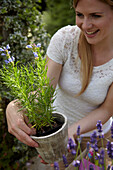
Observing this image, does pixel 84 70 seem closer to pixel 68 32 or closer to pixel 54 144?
pixel 68 32

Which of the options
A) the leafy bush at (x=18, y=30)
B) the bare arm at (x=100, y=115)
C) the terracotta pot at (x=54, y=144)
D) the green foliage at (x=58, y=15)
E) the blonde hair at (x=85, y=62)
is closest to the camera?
the terracotta pot at (x=54, y=144)

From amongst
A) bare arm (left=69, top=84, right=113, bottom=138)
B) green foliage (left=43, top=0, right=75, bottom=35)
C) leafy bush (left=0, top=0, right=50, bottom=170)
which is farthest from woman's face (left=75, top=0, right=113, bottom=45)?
green foliage (left=43, top=0, right=75, bottom=35)

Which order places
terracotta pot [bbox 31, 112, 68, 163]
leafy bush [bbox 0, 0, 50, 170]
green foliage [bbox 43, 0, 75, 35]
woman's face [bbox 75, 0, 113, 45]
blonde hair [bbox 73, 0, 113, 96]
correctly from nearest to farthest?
terracotta pot [bbox 31, 112, 68, 163] < woman's face [bbox 75, 0, 113, 45] < blonde hair [bbox 73, 0, 113, 96] < leafy bush [bbox 0, 0, 50, 170] < green foliage [bbox 43, 0, 75, 35]

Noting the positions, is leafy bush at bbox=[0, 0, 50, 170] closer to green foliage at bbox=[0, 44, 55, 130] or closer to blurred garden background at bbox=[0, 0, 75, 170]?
blurred garden background at bbox=[0, 0, 75, 170]

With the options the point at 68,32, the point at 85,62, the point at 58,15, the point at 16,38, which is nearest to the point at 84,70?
the point at 85,62

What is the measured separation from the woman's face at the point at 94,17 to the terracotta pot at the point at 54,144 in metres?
0.55

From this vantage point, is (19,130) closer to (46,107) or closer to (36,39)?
(46,107)

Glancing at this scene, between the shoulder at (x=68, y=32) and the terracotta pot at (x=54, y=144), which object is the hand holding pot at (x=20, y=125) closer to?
the terracotta pot at (x=54, y=144)

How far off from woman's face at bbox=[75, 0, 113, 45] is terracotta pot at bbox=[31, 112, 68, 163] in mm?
555

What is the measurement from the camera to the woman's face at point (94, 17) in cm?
107

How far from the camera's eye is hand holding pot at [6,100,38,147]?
923 mm

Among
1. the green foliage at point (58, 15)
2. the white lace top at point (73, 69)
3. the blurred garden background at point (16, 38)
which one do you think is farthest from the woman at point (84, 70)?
the green foliage at point (58, 15)

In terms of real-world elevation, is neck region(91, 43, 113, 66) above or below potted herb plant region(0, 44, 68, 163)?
above

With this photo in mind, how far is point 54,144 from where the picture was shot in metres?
0.85
